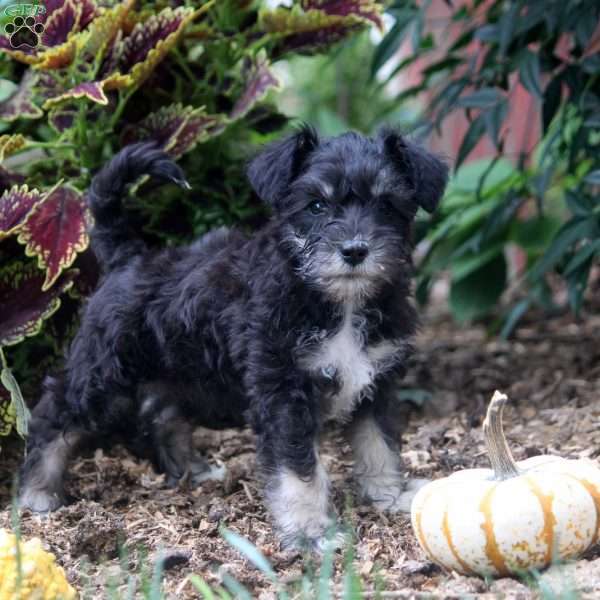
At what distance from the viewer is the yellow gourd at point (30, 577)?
3225 mm

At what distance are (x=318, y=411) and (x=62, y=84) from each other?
7.05 feet

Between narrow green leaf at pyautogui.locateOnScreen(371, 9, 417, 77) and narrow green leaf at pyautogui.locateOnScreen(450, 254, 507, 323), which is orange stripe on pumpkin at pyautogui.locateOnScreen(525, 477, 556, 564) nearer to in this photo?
narrow green leaf at pyautogui.locateOnScreen(371, 9, 417, 77)

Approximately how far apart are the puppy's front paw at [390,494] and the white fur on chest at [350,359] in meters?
0.41

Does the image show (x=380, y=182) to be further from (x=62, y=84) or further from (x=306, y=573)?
(x=62, y=84)

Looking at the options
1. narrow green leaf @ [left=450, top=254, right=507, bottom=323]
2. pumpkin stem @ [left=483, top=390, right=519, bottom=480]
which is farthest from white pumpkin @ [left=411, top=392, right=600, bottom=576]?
narrow green leaf @ [left=450, top=254, right=507, bottom=323]

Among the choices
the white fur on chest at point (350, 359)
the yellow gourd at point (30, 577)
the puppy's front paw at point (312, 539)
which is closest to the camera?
the yellow gourd at point (30, 577)

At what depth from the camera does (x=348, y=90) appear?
12148 millimetres

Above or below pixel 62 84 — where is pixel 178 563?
below

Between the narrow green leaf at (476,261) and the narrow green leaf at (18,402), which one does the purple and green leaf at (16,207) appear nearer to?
the narrow green leaf at (18,402)

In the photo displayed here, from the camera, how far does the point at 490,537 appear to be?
3447 mm

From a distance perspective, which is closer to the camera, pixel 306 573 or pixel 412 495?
pixel 306 573

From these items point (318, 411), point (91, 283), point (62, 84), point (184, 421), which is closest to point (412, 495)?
point (318, 411)

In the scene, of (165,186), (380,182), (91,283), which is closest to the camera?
(380,182)

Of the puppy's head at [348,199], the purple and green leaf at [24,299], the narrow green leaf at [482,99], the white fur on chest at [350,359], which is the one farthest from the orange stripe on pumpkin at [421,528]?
the narrow green leaf at [482,99]
